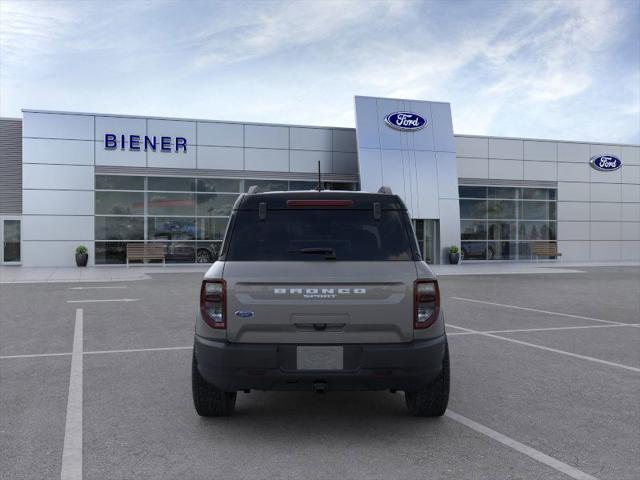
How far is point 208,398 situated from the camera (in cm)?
452

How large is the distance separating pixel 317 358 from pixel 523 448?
5.13 feet

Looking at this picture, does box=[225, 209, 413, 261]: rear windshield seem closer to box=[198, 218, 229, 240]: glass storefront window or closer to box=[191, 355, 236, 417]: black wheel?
box=[191, 355, 236, 417]: black wheel

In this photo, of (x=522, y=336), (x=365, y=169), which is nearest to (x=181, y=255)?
(x=365, y=169)

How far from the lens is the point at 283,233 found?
4238 millimetres

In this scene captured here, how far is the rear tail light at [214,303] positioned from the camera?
13.3 ft

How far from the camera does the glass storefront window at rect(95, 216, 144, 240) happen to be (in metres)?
25.9

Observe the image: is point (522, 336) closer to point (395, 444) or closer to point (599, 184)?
point (395, 444)

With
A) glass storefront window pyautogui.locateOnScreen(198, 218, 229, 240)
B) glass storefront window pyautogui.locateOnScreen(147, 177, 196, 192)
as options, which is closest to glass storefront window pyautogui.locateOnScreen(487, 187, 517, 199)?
glass storefront window pyautogui.locateOnScreen(198, 218, 229, 240)

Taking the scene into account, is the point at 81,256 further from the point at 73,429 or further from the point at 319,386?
the point at 319,386

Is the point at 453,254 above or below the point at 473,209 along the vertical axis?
below

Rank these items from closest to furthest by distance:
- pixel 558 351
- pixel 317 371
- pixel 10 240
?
pixel 317 371
pixel 558 351
pixel 10 240

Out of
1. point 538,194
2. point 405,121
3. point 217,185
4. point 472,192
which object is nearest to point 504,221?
point 472,192

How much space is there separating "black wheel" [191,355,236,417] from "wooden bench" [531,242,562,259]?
2973cm

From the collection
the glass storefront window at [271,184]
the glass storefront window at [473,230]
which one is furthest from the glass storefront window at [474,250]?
Result: the glass storefront window at [271,184]
